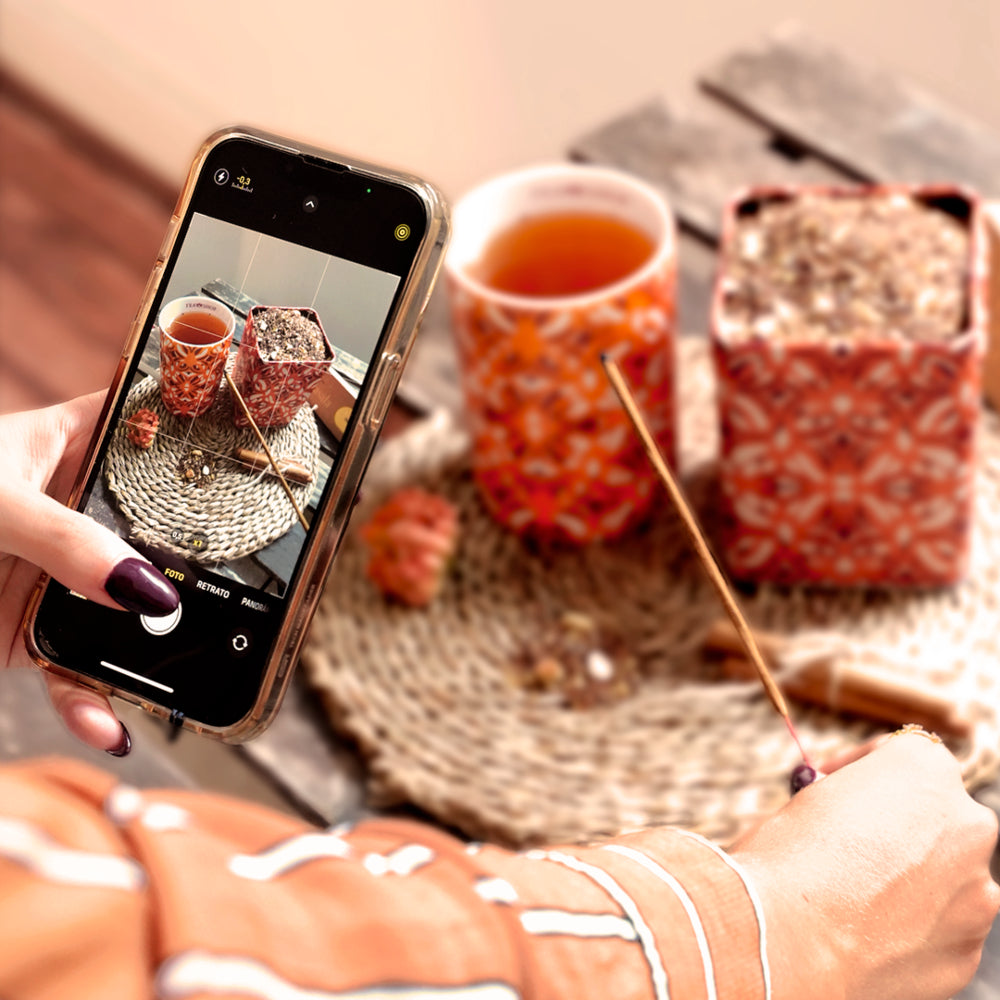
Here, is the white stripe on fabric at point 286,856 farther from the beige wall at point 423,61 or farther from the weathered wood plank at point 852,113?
the beige wall at point 423,61

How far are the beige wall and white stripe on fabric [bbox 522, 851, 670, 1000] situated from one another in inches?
38.1

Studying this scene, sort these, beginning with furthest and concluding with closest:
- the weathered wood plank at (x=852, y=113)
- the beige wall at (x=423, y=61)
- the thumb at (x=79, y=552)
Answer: the beige wall at (x=423, y=61), the weathered wood plank at (x=852, y=113), the thumb at (x=79, y=552)

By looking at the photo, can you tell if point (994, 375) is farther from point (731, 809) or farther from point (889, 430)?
point (731, 809)

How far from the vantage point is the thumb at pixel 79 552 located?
1.12 ft

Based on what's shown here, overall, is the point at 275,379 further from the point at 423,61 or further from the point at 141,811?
the point at 423,61

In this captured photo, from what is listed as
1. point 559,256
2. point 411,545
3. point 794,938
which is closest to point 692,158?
point 559,256

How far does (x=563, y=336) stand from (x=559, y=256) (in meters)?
0.07

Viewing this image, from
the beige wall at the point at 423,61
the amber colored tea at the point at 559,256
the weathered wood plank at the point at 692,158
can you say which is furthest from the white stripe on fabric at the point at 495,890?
the beige wall at the point at 423,61

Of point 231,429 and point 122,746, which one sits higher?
point 231,429

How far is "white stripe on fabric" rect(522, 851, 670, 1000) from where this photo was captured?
24 centimetres

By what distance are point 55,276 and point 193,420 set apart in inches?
43.1

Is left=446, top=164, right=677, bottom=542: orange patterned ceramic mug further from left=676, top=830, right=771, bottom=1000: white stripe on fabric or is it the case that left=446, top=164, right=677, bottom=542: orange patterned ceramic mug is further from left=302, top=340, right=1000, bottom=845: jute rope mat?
left=676, top=830, right=771, bottom=1000: white stripe on fabric

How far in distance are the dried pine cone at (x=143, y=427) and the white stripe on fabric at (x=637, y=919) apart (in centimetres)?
19

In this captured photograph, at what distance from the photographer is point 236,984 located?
0.18 meters
